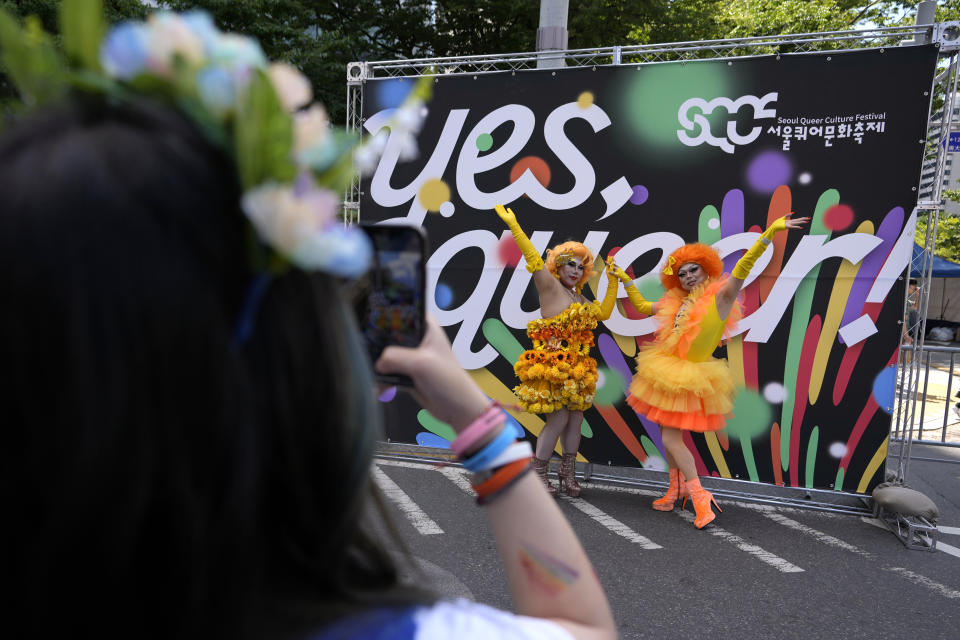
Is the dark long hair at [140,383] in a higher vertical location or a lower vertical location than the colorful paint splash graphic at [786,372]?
higher

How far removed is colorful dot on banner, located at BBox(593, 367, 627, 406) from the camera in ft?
16.7

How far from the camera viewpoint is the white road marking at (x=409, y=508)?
423 cm

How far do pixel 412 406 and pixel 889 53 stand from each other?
159 inches

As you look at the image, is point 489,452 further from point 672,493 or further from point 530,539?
point 672,493

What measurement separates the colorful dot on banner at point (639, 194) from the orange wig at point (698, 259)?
0.48 m

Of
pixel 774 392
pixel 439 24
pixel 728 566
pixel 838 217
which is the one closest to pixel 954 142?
pixel 838 217

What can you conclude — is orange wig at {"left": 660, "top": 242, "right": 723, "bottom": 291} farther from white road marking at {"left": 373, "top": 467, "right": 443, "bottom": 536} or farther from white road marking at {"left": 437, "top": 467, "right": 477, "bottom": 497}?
white road marking at {"left": 373, "top": 467, "right": 443, "bottom": 536}

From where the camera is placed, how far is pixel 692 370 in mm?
4449

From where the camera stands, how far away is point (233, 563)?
20.2 inches

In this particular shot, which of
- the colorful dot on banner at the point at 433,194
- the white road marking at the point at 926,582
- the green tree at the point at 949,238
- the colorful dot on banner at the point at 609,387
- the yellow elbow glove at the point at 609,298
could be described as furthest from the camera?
the green tree at the point at 949,238

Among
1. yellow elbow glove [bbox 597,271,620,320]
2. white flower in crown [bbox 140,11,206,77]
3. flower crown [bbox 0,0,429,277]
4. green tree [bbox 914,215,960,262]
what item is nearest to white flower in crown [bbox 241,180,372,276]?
flower crown [bbox 0,0,429,277]

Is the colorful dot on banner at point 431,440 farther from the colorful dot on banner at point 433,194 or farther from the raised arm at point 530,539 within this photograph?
the raised arm at point 530,539

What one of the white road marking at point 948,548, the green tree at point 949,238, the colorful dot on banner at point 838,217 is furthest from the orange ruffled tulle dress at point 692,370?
the green tree at point 949,238

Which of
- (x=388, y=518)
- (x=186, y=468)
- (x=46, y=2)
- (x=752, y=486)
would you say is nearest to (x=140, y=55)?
(x=186, y=468)
